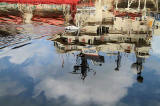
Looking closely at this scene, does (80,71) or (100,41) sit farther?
(100,41)

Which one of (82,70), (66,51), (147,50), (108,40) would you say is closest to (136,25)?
(108,40)

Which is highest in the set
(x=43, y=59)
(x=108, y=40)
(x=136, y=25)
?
(x=136, y=25)

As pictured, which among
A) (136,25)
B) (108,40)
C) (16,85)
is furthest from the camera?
(136,25)

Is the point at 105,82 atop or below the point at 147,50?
below

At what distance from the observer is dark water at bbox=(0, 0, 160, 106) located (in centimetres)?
705

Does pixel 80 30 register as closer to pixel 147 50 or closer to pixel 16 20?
pixel 147 50

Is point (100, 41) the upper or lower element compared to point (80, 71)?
upper

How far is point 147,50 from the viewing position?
1405cm

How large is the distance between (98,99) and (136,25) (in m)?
16.4

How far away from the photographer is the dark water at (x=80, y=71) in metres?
7.05

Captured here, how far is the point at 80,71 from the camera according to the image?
32.3 ft

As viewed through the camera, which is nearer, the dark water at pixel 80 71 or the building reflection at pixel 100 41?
the dark water at pixel 80 71

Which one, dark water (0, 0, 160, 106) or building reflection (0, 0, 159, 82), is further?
building reflection (0, 0, 159, 82)

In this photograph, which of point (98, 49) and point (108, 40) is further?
point (108, 40)
